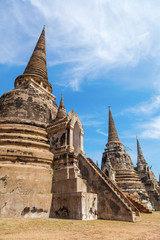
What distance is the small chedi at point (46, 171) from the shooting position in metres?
10.2

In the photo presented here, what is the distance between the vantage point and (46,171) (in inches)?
482

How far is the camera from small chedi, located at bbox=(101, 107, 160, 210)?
24.2 meters

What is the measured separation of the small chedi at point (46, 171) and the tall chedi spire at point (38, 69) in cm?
302

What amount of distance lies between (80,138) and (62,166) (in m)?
3.70

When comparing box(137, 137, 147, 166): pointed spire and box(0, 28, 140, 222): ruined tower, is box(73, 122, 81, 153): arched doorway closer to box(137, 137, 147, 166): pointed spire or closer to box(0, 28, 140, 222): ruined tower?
box(0, 28, 140, 222): ruined tower

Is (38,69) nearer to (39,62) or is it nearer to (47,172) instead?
(39,62)

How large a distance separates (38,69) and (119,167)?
19.5 meters

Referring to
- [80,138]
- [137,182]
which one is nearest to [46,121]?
[80,138]

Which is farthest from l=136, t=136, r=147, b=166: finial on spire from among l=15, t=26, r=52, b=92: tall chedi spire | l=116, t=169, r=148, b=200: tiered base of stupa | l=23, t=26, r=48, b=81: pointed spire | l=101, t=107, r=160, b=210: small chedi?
l=23, t=26, r=48, b=81: pointed spire

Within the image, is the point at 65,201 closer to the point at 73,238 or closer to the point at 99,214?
the point at 99,214

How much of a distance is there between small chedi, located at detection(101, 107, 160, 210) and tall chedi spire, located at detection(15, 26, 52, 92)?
15.6 metres

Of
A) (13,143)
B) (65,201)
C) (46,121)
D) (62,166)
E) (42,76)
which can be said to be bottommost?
(65,201)

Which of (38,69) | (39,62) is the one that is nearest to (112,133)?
(38,69)

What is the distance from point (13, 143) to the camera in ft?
42.9
